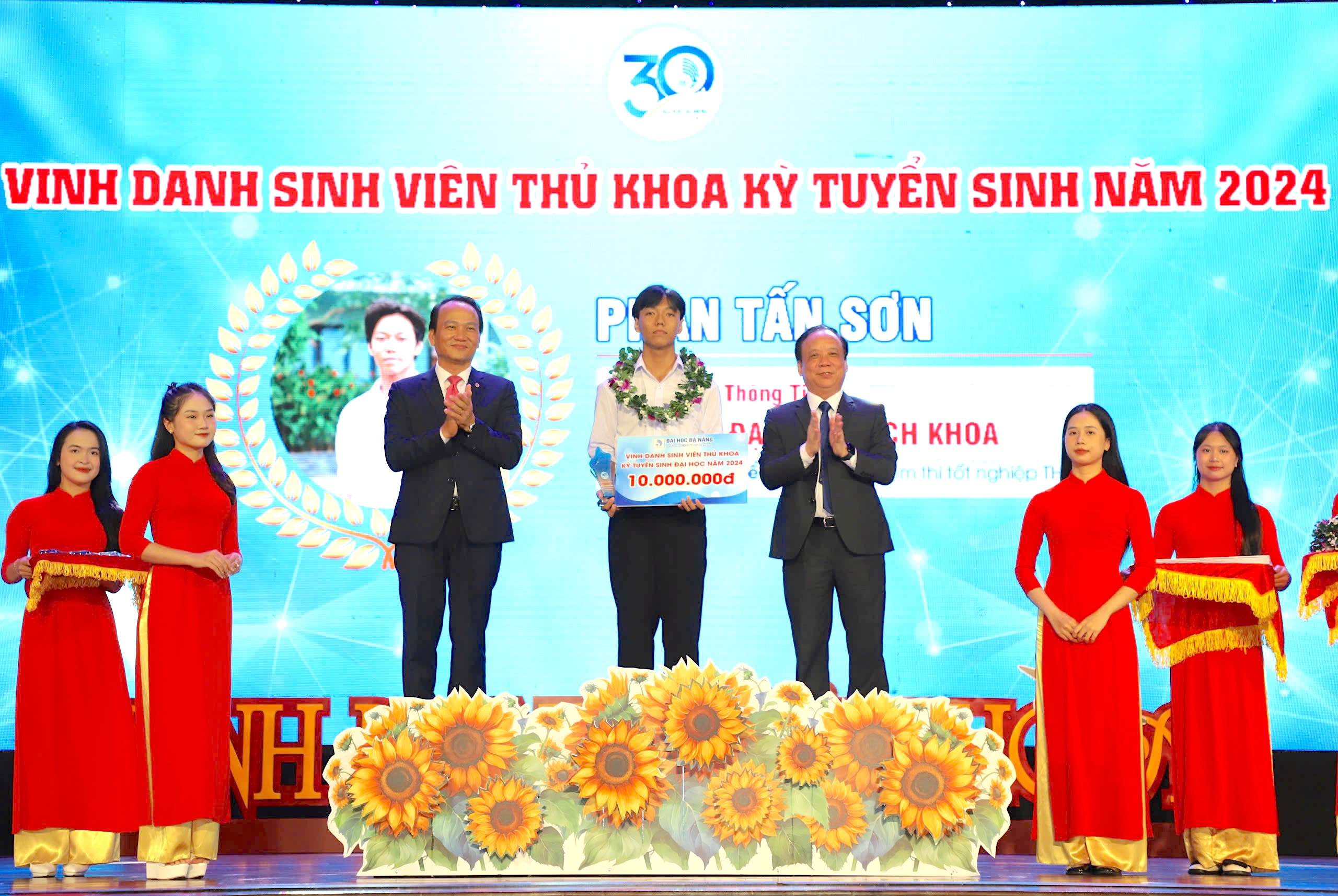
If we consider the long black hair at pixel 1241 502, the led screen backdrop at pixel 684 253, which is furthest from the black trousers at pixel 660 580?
the long black hair at pixel 1241 502

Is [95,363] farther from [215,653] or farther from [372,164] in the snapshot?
[215,653]

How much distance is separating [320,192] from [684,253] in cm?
144

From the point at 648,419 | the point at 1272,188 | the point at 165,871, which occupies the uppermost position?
the point at 1272,188

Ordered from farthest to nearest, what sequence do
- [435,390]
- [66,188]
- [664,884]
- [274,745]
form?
[66,188], [274,745], [435,390], [664,884]

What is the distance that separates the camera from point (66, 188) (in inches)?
221

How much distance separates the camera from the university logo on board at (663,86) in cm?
571

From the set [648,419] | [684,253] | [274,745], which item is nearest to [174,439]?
[648,419]

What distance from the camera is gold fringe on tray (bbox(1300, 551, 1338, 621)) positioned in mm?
4504

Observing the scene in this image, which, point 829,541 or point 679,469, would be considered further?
point 829,541

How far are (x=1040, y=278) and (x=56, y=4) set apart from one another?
13.0 feet

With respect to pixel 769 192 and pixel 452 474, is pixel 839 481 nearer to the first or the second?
pixel 452 474

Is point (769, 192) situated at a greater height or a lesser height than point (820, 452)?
greater

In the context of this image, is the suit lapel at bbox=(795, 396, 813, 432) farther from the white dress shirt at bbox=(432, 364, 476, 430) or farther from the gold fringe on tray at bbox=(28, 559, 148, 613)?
the gold fringe on tray at bbox=(28, 559, 148, 613)

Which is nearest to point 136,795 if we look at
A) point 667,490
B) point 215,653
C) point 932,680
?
point 215,653
